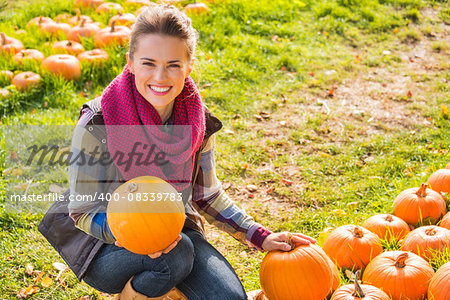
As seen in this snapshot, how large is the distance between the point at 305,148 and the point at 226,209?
6.88ft

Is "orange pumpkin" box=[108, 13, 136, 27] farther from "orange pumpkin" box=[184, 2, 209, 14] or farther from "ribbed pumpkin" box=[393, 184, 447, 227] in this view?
"ribbed pumpkin" box=[393, 184, 447, 227]

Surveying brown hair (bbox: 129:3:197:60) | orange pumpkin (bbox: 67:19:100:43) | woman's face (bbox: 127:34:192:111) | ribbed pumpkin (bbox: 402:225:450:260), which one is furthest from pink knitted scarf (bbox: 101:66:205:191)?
orange pumpkin (bbox: 67:19:100:43)

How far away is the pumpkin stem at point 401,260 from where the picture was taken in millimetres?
2646

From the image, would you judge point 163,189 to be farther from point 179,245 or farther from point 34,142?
point 34,142

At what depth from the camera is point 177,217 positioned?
240 centimetres

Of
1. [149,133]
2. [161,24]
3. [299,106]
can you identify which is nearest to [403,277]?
[149,133]

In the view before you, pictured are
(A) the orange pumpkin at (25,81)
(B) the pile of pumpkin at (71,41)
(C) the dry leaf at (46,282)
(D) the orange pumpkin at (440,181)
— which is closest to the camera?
(C) the dry leaf at (46,282)

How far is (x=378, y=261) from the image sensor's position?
2775mm

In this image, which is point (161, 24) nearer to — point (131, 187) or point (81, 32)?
point (131, 187)

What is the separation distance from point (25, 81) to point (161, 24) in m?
3.13

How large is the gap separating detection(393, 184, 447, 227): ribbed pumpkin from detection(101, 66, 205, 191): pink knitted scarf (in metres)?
1.44

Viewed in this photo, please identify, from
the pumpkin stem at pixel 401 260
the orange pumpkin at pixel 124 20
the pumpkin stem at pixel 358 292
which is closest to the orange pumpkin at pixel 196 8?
the orange pumpkin at pixel 124 20

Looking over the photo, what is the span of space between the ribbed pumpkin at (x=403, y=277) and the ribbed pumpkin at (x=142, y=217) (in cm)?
113

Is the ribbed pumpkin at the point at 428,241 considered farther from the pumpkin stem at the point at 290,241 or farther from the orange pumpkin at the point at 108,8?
the orange pumpkin at the point at 108,8
